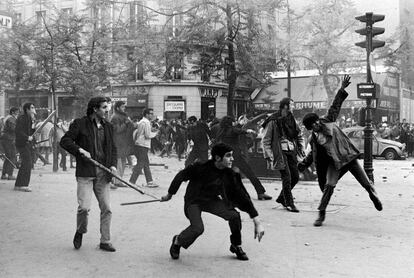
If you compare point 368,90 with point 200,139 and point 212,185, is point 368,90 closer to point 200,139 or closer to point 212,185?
point 200,139

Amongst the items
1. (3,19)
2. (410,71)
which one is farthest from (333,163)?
(410,71)

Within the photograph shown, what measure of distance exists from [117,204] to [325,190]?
318 cm

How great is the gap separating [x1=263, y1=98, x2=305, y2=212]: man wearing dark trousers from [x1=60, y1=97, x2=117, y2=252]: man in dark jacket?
3060 mm

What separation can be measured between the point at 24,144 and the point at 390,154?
50.9 feet

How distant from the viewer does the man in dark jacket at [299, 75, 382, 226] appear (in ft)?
22.7

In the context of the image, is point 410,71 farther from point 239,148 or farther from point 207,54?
point 239,148

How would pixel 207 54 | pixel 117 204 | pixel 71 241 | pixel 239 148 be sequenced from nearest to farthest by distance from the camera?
pixel 71 241 < pixel 117 204 < pixel 239 148 < pixel 207 54

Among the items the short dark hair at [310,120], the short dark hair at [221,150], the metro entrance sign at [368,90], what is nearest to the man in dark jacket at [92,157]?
the short dark hair at [221,150]

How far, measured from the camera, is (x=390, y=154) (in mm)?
21516

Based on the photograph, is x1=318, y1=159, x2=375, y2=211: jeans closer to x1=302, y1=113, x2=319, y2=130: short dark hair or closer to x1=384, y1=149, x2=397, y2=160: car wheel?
x1=302, y1=113, x2=319, y2=130: short dark hair

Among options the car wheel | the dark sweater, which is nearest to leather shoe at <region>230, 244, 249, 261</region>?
the dark sweater

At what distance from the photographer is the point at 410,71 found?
28.0 meters

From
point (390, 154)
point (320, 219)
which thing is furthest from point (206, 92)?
point (320, 219)

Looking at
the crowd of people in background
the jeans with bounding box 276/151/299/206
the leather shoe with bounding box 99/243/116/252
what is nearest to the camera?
the leather shoe with bounding box 99/243/116/252
